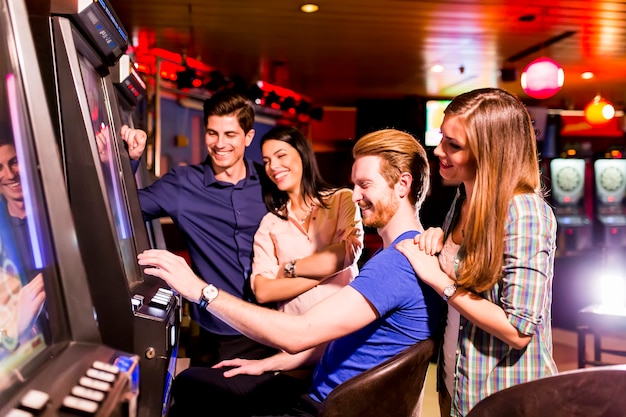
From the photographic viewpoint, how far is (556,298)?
589cm

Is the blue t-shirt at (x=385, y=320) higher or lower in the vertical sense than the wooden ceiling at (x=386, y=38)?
lower

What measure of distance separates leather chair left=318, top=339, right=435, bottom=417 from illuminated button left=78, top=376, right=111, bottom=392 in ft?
2.46

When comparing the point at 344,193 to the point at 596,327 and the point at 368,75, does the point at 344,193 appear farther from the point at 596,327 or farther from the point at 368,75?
the point at 368,75

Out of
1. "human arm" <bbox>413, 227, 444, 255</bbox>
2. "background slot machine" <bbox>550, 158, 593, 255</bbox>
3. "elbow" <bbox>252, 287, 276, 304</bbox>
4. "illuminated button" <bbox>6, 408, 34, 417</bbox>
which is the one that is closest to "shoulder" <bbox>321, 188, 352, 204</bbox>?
"elbow" <bbox>252, 287, 276, 304</bbox>

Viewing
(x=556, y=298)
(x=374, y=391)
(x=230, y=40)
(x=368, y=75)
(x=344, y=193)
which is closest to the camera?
(x=374, y=391)

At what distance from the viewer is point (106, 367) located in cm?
77

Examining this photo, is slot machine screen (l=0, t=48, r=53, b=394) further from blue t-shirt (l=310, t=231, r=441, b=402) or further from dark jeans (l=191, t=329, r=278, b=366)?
dark jeans (l=191, t=329, r=278, b=366)

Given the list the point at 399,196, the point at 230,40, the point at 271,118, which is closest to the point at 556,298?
the point at 230,40

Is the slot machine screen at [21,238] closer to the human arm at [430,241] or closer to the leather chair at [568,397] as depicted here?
the leather chair at [568,397]

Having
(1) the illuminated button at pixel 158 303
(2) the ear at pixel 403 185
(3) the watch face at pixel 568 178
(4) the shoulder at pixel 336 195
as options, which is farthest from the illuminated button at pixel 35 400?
(3) the watch face at pixel 568 178

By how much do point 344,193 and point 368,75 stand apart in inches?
237

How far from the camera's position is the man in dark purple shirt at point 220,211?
Answer: 232 centimetres

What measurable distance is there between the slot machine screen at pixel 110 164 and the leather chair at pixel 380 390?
1.83 feet

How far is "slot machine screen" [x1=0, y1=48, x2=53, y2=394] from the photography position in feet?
2.55
